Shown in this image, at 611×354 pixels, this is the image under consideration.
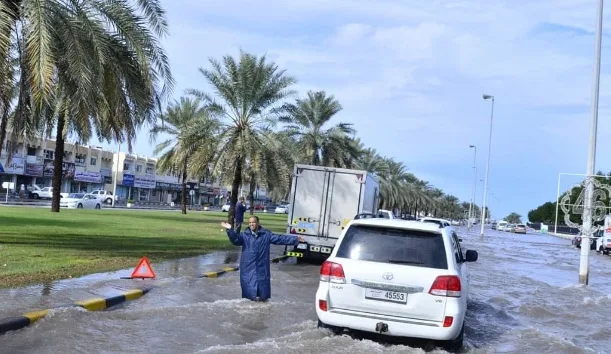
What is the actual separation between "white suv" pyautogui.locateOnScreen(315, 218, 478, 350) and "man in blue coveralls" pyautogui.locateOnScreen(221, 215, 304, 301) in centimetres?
240

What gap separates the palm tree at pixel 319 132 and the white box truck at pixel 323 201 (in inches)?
787

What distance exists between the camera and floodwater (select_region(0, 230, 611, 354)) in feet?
25.4

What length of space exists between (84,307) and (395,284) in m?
4.50

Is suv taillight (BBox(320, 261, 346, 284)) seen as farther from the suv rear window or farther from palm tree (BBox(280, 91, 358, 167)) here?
palm tree (BBox(280, 91, 358, 167))

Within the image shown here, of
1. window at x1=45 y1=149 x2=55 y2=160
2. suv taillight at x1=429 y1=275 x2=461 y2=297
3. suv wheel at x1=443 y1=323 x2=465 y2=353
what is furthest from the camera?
window at x1=45 y1=149 x2=55 y2=160

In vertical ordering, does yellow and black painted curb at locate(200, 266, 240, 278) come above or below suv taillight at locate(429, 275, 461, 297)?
below

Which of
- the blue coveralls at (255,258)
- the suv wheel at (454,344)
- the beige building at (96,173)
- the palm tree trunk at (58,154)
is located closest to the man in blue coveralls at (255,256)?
the blue coveralls at (255,258)

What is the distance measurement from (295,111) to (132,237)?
14240 millimetres

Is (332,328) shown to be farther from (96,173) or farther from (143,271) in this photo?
(96,173)

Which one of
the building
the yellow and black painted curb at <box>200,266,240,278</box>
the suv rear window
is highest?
the building

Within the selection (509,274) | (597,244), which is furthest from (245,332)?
(597,244)

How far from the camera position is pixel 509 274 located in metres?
21.7

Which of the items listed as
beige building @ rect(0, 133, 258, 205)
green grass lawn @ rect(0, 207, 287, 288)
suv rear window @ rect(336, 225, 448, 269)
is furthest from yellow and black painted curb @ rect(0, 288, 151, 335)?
beige building @ rect(0, 133, 258, 205)

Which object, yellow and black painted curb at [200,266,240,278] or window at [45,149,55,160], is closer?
yellow and black painted curb at [200,266,240,278]
